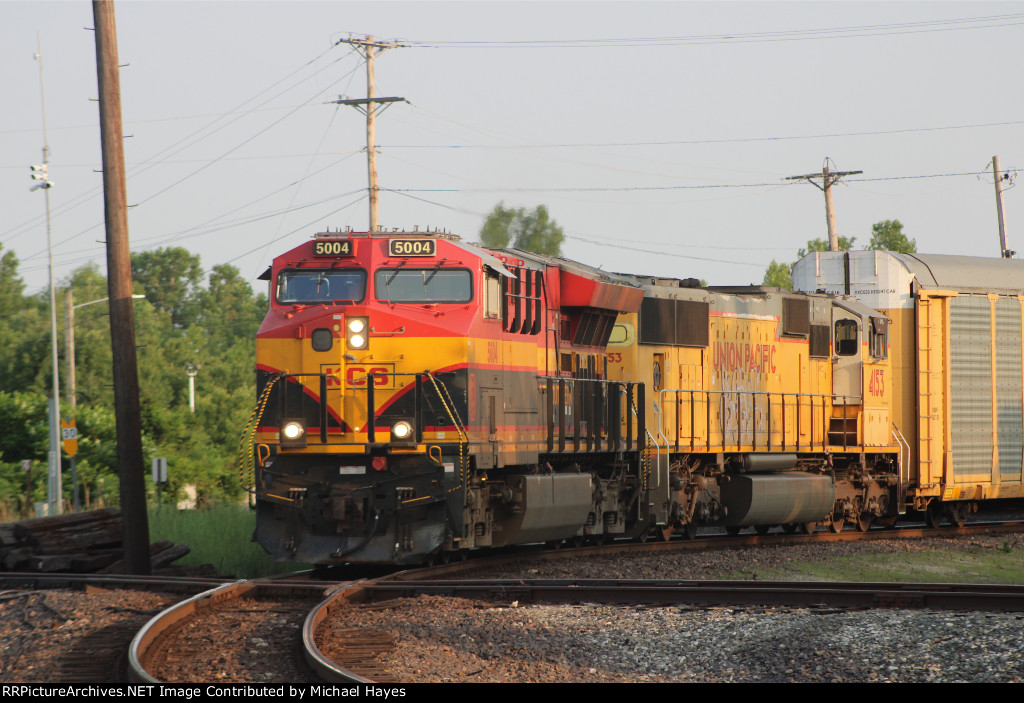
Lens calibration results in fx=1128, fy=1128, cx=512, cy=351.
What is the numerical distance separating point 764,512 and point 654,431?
2560 millimetres

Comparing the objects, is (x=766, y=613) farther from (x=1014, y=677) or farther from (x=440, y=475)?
(x=440, y=475)

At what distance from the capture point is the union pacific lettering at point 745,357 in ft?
58.4

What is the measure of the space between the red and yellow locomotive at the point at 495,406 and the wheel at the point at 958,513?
357 centimetres

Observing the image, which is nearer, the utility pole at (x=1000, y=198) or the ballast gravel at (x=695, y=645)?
the ballast gravel at (x=695, y=645)

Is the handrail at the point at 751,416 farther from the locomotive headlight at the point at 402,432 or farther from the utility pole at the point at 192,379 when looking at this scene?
the utility pole at the point at 192,379

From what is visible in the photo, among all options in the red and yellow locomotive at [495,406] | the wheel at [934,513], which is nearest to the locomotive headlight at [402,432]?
the red and yellow locomotive at [495,406]

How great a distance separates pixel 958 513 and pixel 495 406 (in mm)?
11580

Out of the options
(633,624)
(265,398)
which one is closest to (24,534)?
(265,398)

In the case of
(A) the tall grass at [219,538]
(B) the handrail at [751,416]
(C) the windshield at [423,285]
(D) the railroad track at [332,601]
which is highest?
(C) the windshield at [423,285]

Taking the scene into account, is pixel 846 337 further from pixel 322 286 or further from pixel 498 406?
pixel 322 286

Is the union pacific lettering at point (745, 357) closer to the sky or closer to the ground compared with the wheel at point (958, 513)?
closer to the sky

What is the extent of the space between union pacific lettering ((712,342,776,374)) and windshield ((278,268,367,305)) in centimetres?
694

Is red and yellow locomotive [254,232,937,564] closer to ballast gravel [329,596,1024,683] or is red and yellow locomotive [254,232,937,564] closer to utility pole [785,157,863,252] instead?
ballast gravel [329,596,1024,683]

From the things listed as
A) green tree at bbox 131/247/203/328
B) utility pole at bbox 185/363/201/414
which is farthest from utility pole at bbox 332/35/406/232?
green tree at bbox 131/247/203/328
